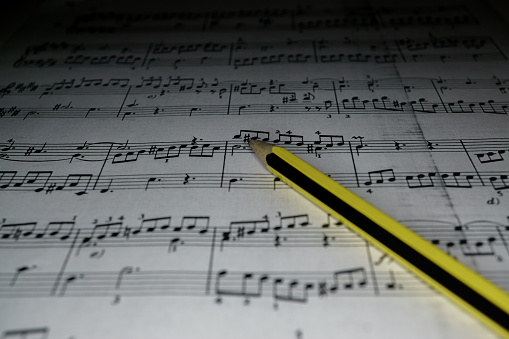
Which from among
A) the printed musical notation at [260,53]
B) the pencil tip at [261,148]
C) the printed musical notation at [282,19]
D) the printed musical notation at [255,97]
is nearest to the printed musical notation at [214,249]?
the pencil tip at [261,148]

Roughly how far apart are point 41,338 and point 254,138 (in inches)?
17.6

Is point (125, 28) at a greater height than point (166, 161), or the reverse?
point (125, 28)

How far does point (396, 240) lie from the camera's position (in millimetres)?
578

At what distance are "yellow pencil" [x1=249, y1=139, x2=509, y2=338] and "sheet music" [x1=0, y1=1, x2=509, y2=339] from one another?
2 cm

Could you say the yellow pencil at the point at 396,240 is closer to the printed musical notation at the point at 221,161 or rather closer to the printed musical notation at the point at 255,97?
the printed musical notation at the point at 221,161

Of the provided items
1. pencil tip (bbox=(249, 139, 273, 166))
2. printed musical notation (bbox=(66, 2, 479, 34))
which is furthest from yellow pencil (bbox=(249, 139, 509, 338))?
printed musical notation (bbox=(66, 2, 479, 34))

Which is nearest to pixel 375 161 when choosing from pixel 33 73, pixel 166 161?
pixel 166 161

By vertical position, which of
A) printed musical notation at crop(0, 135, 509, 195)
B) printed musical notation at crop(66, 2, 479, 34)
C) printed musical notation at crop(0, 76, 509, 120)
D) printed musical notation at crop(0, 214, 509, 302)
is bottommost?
printed musical notation at crop(0, 214, 509, 302)

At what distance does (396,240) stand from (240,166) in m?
0.28

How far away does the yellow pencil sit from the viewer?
1.64 feet

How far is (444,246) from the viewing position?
60 centimetres

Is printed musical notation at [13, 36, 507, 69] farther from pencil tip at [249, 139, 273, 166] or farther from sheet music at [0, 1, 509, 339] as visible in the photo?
pencil tip at [249, 139, 273, 166]

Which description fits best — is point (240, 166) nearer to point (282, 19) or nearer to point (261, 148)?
point (261, 148)

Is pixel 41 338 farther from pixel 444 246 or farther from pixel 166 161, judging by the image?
pixel 444 246
